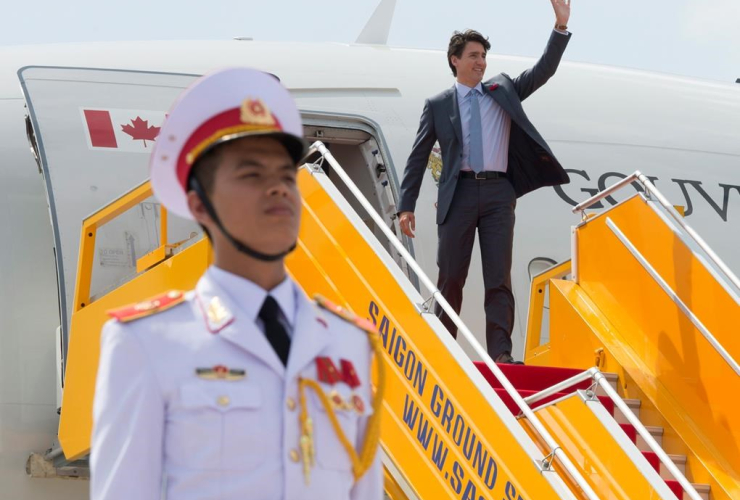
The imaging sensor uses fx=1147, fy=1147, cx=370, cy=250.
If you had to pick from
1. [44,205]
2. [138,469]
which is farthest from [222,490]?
[44,205]

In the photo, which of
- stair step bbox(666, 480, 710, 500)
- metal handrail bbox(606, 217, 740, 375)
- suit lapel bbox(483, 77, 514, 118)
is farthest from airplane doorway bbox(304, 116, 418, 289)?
stair step bbox(666, 480, 710, 500)

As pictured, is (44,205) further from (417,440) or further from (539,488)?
(539,488)

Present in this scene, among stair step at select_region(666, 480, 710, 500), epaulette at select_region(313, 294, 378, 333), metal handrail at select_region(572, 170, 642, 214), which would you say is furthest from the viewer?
metal handrail at select_region(572, 170, 642, 214)

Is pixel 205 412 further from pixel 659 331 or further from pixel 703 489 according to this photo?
pixel 659 331

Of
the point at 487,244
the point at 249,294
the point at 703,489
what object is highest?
the point at 487,244

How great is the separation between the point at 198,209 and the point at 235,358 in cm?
24

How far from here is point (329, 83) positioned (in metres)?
6.50

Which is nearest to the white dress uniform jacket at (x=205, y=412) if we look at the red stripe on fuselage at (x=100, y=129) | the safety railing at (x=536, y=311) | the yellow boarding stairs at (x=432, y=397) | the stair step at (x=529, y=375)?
the yellow boarding stairs at (x=432, y=397)

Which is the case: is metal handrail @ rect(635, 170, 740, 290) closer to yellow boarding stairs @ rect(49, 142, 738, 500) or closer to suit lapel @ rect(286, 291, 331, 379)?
yellow boarding stairs @ rect(49, 142, 738, 500)

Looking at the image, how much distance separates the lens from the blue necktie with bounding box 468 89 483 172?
5348 millimetres

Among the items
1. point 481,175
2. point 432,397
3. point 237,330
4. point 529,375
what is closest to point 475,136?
point 481,175

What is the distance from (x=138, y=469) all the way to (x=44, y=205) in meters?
4.27

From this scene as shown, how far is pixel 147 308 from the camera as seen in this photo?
1673 millimetres

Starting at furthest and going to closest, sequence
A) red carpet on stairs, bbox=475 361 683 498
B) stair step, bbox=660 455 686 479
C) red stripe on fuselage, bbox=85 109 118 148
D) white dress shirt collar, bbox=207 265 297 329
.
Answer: red stripe on fuselage, bbox=85 109 118 148 < red carpet on stairs, bbox=475 361 683 498 < stair step, bbox=660 455 686 479 < white dress shirt collar, bbox=207 265 297 329
